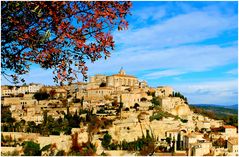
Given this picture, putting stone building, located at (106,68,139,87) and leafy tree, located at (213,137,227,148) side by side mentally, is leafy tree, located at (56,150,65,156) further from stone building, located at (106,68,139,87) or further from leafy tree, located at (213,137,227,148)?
stone building, located at (106,68,139,87)

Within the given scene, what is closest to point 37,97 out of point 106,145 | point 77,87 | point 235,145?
point 77,87

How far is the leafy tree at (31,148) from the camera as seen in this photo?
24125 millimetres

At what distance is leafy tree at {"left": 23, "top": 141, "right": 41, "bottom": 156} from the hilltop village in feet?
0.18

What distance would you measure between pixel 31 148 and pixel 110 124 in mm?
6312

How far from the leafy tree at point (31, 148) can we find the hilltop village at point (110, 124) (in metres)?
0.06

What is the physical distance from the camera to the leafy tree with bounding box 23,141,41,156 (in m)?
24.1

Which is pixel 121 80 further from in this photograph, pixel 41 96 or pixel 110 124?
pixel 110 124

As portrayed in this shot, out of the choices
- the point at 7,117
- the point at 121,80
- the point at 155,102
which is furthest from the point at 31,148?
the point at 121,80

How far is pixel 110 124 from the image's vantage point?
96.5 feet

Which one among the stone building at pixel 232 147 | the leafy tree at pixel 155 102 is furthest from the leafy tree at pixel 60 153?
the leafy tree at pixel 155 102

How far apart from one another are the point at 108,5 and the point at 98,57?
52 cm

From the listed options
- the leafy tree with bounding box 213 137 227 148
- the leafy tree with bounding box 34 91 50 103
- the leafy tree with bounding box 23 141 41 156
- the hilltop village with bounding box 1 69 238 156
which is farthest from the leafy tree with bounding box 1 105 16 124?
the leafy tree with bounding box 213 137 227 148

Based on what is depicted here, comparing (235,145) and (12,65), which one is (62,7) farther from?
(235,145)

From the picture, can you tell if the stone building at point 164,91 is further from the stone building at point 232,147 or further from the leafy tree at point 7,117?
the leafy tree at point 7,117
